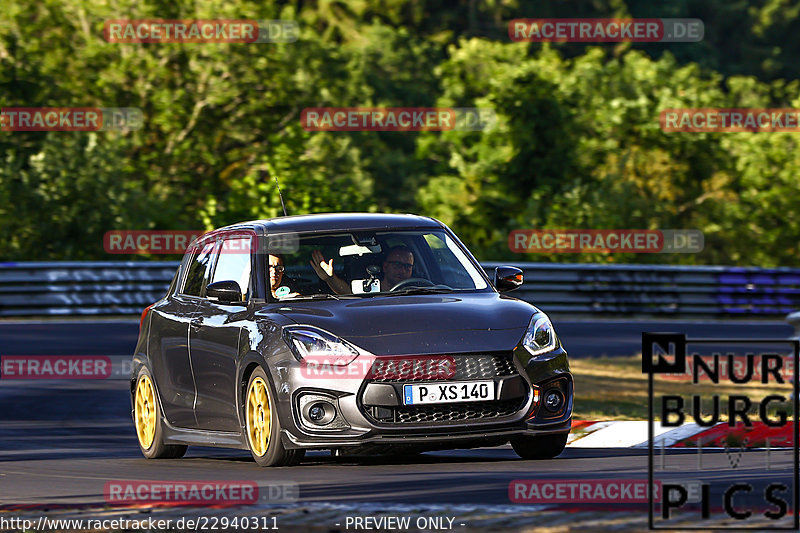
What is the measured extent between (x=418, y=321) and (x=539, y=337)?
30.1 inches

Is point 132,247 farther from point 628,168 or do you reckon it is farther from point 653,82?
point 653,82

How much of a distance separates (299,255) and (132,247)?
20057 mm

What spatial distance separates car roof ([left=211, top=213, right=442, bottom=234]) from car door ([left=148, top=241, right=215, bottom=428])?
2.09 feet

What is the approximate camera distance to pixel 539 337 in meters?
9.91

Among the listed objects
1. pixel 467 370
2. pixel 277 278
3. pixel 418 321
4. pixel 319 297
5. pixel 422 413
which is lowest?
pixel 422 413

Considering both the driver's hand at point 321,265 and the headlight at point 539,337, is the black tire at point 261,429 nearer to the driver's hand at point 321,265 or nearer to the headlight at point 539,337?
the driver's hand at point 321,265

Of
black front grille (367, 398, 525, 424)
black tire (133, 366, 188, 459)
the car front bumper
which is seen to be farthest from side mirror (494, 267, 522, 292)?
black tire (133, 366, 188, 459)

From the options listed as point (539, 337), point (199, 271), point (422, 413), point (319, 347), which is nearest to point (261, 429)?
point (319, 347)

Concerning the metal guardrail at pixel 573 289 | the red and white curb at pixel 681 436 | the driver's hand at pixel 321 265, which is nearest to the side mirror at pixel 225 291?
the driver's hand at pixel 321 265

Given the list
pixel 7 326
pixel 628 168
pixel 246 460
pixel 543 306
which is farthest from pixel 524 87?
→ pixel 246 460

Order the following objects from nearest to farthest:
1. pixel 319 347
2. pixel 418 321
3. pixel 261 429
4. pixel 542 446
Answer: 1. pixel 319 347
2. pixel 418 321
3. pixel 261 429
4. pixel 542 446

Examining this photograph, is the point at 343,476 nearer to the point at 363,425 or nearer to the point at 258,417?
the point at 363,425

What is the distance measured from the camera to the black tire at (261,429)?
9.60 metres

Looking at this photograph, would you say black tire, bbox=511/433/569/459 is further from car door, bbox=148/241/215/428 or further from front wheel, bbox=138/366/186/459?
front wheel, bbox=138/366/186/459
